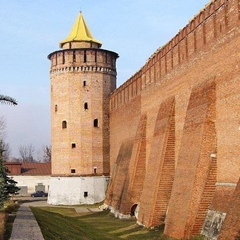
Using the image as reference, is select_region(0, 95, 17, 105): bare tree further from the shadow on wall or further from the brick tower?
the brick tower

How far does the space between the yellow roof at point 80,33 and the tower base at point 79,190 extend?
865 centimetres

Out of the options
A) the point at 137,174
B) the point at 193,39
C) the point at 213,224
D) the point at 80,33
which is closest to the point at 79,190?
the point at 137,174

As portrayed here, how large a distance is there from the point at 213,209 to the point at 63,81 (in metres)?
18.5

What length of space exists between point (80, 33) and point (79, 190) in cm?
1003

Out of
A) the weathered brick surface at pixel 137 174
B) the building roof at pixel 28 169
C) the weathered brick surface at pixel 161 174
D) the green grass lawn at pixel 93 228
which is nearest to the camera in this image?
the green grass lawn at pixel 93 228

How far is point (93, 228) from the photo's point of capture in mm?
18125

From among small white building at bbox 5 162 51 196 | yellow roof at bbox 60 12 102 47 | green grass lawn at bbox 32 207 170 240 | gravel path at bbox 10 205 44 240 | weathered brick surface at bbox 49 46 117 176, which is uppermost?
yellow roof at bbox 60 12 102 47

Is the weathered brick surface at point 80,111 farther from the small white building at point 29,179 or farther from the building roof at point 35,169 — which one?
the building roof at point 35,169

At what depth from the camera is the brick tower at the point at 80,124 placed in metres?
28.6

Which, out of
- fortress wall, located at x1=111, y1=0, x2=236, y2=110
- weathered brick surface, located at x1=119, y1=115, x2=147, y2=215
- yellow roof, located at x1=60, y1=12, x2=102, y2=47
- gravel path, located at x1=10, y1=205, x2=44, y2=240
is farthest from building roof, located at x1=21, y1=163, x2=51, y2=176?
gravel path, located at x1=10, y1=205, x2=44, y2=240

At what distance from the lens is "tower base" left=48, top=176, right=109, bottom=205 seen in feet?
93.6

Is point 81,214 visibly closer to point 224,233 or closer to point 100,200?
point 100,200

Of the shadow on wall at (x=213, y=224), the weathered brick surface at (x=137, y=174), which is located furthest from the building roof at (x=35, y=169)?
the shadow on wall at (x=213, y=224)

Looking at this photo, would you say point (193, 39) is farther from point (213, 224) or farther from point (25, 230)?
point (25, 230)
